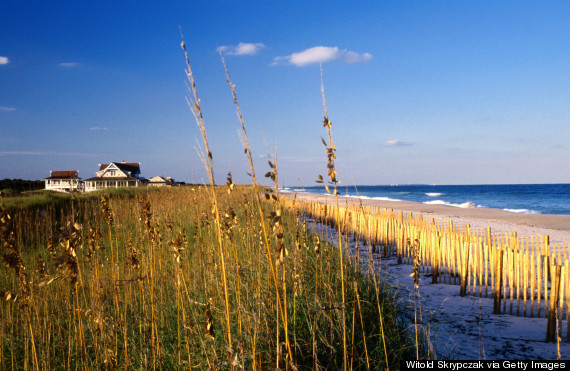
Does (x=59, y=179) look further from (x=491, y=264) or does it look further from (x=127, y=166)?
(x=491, y=264)

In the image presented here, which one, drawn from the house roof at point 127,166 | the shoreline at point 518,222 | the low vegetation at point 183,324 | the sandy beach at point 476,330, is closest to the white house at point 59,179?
the house roof at point 127,166

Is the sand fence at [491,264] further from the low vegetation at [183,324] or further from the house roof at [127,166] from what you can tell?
the house roof at [127,166]

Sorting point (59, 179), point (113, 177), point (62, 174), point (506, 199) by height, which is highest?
point (62, 174)

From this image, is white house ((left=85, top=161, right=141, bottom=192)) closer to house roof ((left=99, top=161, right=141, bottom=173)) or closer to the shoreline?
house roof ((left=99, top=161, right=141, bottom=173))

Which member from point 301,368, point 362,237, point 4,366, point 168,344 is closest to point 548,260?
point 301,368

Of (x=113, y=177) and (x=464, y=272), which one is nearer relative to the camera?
(x=464, y=272)

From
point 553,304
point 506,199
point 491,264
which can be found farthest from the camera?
point 506,199

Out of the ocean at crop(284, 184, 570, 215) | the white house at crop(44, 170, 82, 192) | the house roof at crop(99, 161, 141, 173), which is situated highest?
the house roof at crop(99, 161, 141, 173)

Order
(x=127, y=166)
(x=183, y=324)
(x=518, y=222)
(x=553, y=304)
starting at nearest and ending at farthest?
(x=183, y=324) < (x=553, y=304) < (x=518, y=222) < (x=127, y=166)

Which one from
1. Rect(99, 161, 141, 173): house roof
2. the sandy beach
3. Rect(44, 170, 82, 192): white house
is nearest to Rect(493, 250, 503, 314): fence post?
the sandy beach

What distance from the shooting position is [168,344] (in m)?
3.24

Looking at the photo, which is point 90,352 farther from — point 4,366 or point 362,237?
point 362,237

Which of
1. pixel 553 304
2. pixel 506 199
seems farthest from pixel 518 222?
pixel 506 199

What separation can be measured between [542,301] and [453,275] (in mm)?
1309
